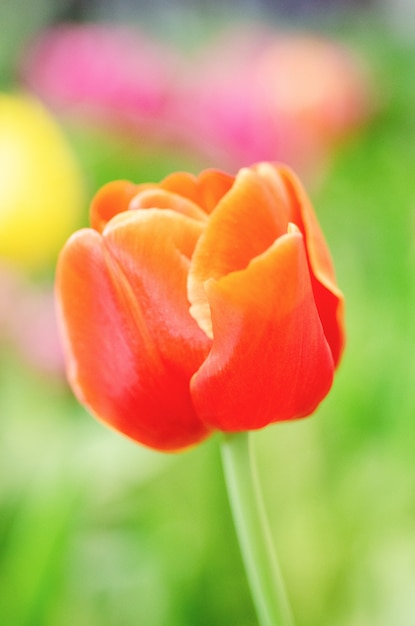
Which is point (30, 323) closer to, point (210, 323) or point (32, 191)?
point (32, 191)

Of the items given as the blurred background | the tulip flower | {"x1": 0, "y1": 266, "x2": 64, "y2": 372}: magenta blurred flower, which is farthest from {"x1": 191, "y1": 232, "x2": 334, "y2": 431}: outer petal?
{"x1": 0, "y1": 266, "x2": 64, "y2": 372}: magenta blurred flower

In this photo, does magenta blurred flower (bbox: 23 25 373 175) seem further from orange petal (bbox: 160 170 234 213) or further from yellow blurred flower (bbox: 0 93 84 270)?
orange petal (bbox: 160 170 234 213)

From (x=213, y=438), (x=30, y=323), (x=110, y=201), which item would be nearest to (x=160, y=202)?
(x=110, y=201)

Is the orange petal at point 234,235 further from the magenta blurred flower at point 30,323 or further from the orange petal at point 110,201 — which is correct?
the magenta blurred flower at point 30,323

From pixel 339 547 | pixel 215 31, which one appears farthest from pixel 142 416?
pixel 215 31

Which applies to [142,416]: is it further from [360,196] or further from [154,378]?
[360,196]

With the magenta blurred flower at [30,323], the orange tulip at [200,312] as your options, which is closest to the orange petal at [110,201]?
the orange tulip at [200,312]

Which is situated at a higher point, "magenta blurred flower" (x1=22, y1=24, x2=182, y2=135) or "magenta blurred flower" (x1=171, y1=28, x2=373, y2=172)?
"magenta blurred flower" (x1=22, y1=24, x2=182, y2=135)
